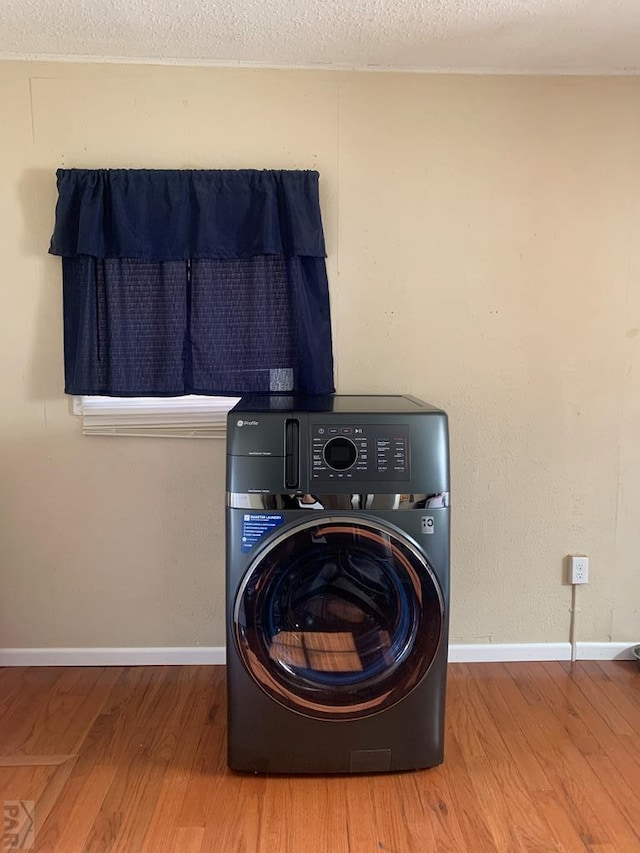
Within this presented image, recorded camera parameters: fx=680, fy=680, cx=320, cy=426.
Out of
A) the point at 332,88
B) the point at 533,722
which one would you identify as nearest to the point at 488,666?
the point at 533,722

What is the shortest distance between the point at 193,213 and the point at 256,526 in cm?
118

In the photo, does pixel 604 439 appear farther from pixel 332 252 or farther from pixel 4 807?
pixel 4 807

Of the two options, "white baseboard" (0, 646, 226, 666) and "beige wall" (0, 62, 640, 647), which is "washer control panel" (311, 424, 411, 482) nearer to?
"beige wall" (0, 62, 640, 647)

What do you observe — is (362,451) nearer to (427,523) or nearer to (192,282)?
(427,523)

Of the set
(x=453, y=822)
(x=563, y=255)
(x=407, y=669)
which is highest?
(x=563, y=255)

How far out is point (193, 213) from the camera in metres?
2.38

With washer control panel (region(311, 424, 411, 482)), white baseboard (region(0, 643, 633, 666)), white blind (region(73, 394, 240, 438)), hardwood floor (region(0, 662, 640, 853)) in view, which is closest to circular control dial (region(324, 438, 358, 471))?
washer control panel (region(311, 424, 411, 482))

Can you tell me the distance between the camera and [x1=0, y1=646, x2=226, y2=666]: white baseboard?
8.45ft

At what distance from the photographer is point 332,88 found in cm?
240

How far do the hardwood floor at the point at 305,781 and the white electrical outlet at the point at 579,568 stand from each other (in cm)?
37

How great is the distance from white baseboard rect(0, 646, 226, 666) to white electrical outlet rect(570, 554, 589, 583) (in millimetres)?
1371

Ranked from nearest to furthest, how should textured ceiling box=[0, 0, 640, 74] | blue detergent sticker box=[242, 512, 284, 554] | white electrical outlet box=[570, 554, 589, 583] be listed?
blue detergent sticker box=[242, 512, 284, 554], textured ceiling box=[0, 0, 640, 74], white electrical outlet box=[570, 554, 589, 583]

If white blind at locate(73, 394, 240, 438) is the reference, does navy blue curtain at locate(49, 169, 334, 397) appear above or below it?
above

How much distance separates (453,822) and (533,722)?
58 centimetres
